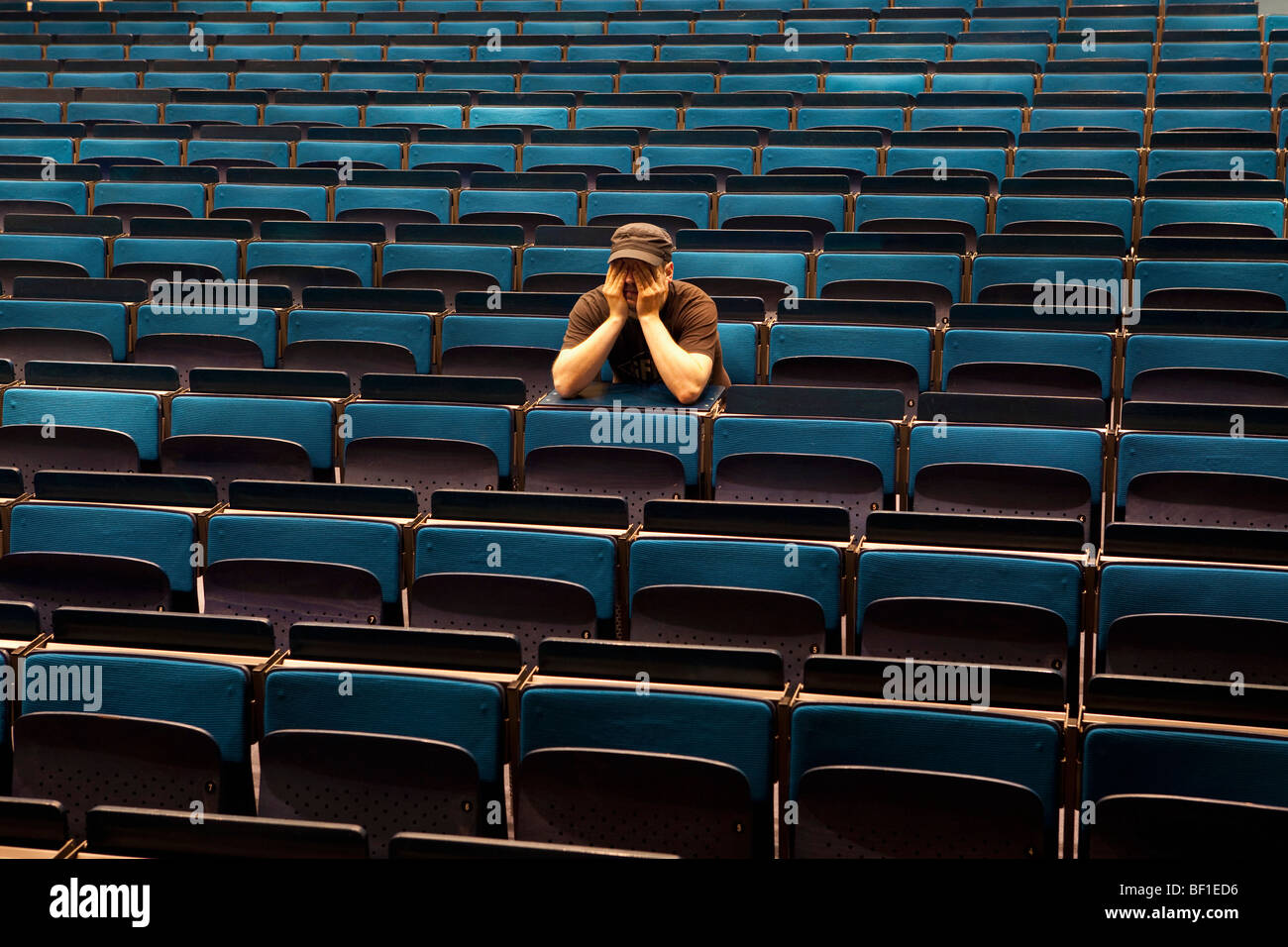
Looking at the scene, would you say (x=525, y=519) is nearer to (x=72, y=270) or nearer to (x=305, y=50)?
(x=72, y=270)

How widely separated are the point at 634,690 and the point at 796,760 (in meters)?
0.15

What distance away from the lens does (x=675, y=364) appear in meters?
1.72

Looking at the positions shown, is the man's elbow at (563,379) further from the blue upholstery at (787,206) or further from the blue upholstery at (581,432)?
the blue upholstery at (787,206)

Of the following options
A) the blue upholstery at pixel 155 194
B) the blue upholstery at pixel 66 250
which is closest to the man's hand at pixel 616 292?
the blue upholstery at pixel 66 250

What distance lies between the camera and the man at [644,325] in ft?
5.62

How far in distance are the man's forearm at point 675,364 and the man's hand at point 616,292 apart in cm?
4

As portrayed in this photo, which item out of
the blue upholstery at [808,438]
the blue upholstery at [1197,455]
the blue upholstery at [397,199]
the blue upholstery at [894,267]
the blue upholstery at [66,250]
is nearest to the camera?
the blue upholstery at [1197,455]

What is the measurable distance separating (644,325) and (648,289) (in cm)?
5

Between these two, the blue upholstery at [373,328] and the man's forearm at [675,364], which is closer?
the man's forearm at [675,364]

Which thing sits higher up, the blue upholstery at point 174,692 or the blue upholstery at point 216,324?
the blue upholstery at point 216,324

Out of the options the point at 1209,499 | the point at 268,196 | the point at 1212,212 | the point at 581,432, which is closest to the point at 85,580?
the point at 581,432

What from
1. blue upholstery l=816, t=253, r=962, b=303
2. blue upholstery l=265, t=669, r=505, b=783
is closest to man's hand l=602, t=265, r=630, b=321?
blue upholstery l=816, t=253, r=962, b=303

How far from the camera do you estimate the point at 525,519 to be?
60.2 inches
